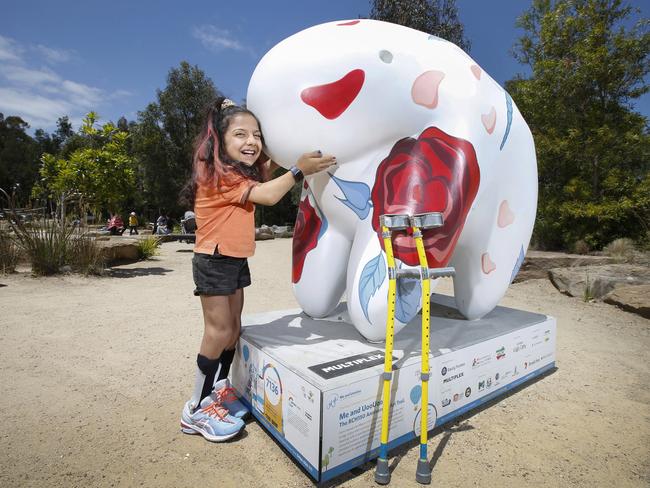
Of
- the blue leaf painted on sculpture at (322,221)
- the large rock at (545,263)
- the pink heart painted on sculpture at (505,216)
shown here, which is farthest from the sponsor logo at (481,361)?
the large rock at (545,263)

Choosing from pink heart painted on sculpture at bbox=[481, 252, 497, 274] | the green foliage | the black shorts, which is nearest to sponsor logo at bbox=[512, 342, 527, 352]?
pink heart painted on sculpture at bbox=[481, 252, 497, 274]

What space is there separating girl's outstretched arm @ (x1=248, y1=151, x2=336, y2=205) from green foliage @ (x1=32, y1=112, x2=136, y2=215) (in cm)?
504

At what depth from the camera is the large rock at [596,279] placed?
434 cm

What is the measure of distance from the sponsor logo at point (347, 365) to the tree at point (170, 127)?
53.5 feet

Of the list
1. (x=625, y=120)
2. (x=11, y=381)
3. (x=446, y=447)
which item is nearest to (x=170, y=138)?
(x=625, y=120)

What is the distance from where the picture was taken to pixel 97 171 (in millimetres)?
5676

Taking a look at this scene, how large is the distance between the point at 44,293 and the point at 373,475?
425cm

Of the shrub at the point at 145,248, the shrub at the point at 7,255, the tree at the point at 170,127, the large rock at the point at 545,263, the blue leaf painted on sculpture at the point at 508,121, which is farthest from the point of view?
the tree at the point at 170,127

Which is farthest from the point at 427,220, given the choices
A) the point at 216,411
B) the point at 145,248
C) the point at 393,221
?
the point at 145,248

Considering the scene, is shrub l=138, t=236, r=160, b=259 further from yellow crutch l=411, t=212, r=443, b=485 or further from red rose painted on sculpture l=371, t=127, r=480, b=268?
yellow crutch l=411, t=212, r=443, b=485

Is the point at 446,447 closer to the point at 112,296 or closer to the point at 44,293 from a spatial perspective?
the point at 112,296

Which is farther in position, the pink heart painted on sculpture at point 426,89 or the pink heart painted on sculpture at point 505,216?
the pink heart painted on sculpture at point 505,216

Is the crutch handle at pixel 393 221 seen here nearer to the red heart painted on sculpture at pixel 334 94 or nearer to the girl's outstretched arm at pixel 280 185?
the girl's outstretched arm at pixel 280 185

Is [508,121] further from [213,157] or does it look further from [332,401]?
[332,401]
